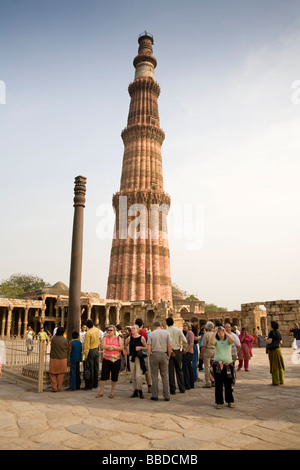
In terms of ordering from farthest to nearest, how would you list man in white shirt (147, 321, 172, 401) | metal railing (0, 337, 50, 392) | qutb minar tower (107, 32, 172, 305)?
qutb minar tower (107, 32, 172, 305)
metal railing (0, 337, 50, 392)
man in white shirt (147, 321, 172, 401)

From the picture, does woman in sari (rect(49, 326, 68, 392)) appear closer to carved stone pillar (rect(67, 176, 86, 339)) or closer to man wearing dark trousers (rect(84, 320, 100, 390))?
man wearing dark trousers (rect(84, 320, 100, 390))

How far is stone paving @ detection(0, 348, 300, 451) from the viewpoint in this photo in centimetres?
372

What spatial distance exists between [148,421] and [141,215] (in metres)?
39.1

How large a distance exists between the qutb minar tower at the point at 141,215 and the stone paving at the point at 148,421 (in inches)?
1345

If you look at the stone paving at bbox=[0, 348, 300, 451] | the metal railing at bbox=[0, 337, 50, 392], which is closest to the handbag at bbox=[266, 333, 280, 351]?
the stone paving at bbox=[0, 348, 300, 451]

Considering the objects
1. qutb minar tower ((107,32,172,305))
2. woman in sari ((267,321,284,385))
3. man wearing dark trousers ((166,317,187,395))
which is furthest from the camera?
qutb minar tower ((107,32,172,305))

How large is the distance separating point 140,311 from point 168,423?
34.9 metres

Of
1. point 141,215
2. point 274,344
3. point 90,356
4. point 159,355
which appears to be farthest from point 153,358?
point 141,215

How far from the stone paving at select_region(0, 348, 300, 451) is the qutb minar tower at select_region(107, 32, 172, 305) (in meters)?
34.2

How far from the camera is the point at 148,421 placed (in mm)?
4629

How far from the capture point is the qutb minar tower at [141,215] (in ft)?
136
